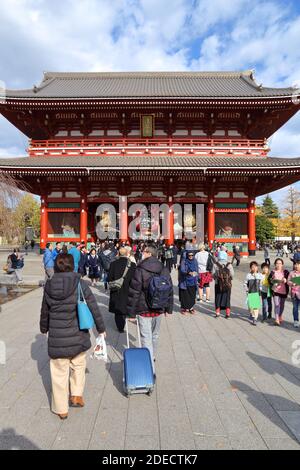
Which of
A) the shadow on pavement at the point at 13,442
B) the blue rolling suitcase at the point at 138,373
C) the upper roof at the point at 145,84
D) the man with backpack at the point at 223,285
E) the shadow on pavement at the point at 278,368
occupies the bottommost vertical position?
the shadow on pavement at the point at 278,368

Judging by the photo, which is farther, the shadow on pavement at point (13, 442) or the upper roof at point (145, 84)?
the upper roof at point (145, 84)

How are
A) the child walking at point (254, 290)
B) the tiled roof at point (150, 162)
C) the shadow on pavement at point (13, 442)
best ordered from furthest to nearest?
the tiled roof at point (150, 162)
the child walking at point (254, 290)
the shadow on pavement at point (13, 442)

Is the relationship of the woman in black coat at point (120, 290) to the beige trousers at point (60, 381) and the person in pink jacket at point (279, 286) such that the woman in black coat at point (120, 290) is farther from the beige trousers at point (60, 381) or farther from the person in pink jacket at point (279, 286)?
the person in pink jacket at point (279, 286)

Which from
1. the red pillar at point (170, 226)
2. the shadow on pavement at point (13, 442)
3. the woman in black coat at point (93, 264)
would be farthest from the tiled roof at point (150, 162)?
the shadow on pavement at point (13, 442)

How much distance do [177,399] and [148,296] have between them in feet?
4.53

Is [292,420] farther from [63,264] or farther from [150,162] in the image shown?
[150,162]

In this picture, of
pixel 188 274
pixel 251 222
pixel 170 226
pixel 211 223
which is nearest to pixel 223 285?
pixel 188 274

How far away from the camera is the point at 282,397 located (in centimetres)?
422

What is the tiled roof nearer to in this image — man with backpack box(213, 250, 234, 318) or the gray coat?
man with backpack box(213, 250, 234, 318)

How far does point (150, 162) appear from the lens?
67.9 ft

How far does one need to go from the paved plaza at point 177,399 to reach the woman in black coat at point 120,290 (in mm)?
354

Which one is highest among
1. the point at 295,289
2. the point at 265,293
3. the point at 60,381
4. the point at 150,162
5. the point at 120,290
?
the point at 150,162

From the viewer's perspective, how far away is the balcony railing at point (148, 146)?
72.9 ft

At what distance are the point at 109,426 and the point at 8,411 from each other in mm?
1287
